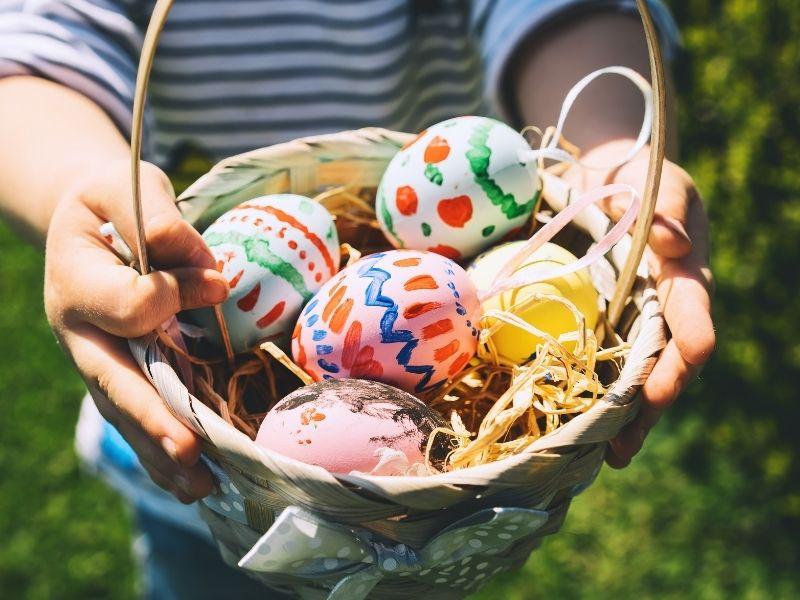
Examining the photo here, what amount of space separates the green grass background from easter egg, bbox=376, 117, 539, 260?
101cm

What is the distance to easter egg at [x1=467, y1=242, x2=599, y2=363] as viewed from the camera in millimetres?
1167

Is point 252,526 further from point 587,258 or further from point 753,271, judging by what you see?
point 753,271

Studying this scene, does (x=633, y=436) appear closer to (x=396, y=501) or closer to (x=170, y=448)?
(x=396, y=501)

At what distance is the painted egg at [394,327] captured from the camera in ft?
3.66

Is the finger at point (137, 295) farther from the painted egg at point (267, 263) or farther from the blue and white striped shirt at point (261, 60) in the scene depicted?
the blue and white striped shirt at point (261, 60)

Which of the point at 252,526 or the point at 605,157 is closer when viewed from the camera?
the point at 252,526

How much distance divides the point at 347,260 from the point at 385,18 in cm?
43

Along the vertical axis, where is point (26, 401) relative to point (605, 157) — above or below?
below

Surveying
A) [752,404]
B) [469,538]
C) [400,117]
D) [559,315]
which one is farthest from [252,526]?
[752,404]

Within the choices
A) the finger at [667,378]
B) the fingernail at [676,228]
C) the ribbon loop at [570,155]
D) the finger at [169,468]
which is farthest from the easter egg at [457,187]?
the finger at [169,468]

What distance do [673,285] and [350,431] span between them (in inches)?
17.2

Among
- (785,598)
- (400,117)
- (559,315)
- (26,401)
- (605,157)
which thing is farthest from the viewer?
(26,401)

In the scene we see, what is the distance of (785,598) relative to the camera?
1.88m

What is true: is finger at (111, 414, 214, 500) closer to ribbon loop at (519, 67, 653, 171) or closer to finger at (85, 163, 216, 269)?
finger at (85, 163, 216, 269)
